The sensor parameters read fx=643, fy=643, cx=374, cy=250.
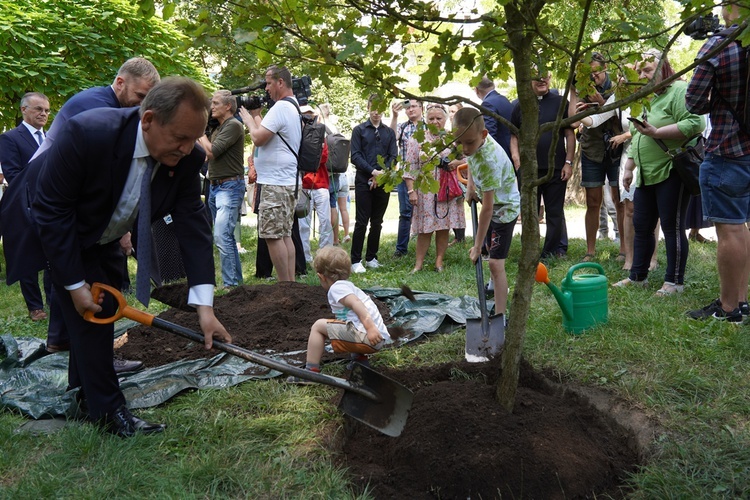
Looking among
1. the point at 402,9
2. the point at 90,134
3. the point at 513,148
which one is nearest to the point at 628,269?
the point at 513,148

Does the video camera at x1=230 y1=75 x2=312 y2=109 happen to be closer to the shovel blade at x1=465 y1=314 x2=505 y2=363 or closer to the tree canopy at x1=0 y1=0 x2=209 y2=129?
the tree canopy at x1=0 y1=0 x2=209 y2=129

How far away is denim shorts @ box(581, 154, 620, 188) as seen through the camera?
7344mm

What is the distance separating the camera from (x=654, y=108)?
5.57 meters

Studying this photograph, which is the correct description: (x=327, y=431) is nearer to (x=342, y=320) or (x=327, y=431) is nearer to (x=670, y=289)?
(x=342, y=320)

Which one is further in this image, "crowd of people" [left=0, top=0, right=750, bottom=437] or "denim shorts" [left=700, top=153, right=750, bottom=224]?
"denim shorts" [left=700, top=153, right=750, bottom=224]

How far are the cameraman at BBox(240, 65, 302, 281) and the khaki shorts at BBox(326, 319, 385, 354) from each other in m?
2.60

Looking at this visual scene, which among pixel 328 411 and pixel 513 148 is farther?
pixel 513 148

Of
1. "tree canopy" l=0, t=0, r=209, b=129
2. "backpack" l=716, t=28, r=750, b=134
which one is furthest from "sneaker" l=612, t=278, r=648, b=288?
"tree canopy" l=0, t=0, r=209, b=129

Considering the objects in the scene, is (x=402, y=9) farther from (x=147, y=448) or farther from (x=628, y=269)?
(x=628, y=269)

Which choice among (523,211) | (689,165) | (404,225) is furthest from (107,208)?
(404,225)

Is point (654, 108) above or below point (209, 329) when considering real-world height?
above

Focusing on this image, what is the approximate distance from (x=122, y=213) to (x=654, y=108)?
449 centimetres

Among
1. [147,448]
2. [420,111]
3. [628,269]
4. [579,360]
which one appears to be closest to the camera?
[147,448]

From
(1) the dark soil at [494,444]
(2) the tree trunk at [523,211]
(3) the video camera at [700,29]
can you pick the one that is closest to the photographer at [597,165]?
(3) the video camera at [700,29]
